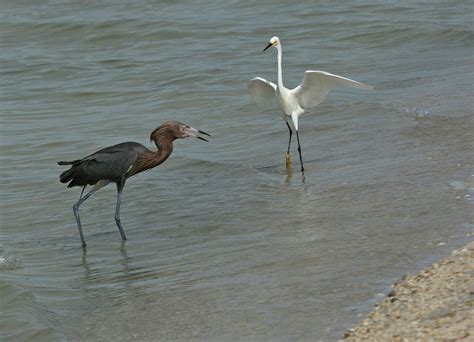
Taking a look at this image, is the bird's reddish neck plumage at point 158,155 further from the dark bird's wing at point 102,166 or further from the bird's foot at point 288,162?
the bird's foot at point 288,162

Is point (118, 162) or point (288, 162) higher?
point (118, 162)

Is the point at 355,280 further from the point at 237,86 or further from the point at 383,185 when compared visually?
the point at 237,86

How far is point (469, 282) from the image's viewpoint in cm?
573

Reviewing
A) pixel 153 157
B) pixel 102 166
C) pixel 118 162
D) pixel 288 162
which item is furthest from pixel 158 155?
pixel 288 162

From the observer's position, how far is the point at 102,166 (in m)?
9.20

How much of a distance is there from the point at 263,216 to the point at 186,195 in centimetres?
147

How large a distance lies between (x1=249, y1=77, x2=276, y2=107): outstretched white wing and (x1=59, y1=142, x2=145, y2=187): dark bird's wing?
137 inches

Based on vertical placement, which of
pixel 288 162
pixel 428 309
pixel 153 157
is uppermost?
pixel 153 157

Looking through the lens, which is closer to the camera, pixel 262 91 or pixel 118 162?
pixel 118 162

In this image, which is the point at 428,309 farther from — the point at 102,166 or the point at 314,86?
the point at 314,86

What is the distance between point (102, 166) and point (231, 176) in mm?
2101

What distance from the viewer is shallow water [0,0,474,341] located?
6746mm

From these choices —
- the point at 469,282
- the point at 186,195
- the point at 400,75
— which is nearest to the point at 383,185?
the point at 186,195

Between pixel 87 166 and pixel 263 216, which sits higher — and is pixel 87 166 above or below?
above
